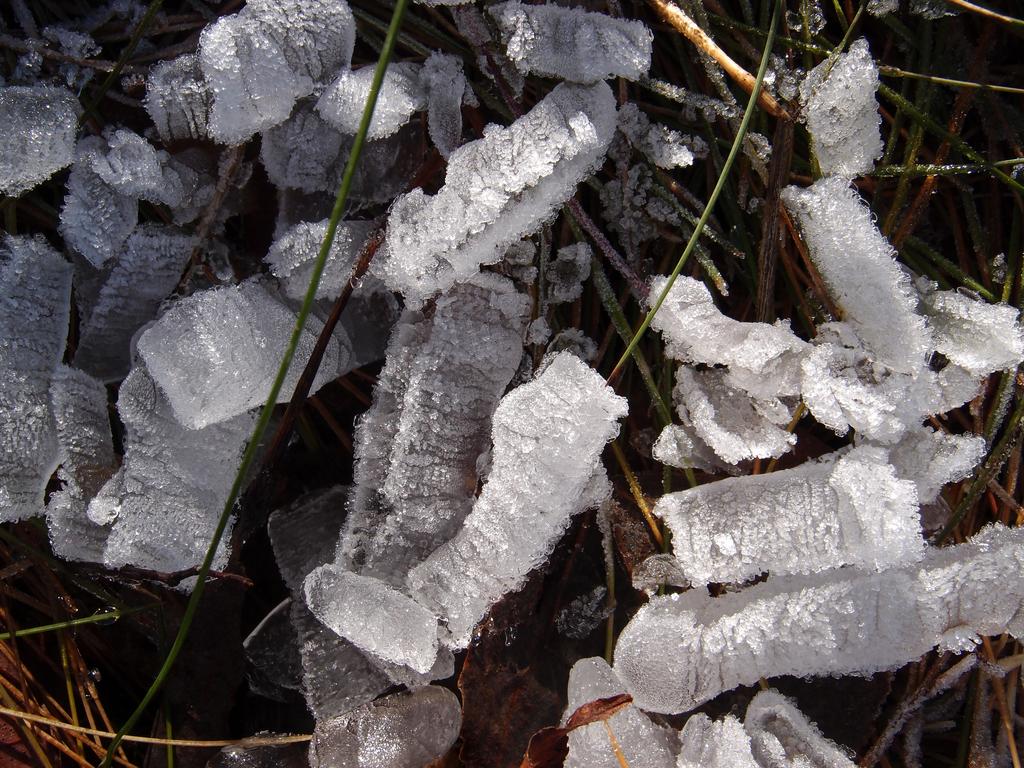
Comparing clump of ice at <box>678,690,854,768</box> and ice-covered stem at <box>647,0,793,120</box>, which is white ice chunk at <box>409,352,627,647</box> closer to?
clump of ice at <box>678,690,854,768</box>

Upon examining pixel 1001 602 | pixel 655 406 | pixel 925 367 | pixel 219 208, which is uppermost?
pixel 219 208

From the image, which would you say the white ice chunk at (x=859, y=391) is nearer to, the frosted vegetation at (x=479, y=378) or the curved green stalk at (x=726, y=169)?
the frosted vegetation at (x=479, y=378)

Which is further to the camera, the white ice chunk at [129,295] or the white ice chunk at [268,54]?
the white ice chunk at [129,295]

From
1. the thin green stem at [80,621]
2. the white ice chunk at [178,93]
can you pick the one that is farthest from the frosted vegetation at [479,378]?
the thin green stem at [80,621]

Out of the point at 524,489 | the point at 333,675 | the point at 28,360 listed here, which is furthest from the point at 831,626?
the point at 28,360

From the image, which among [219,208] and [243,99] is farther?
[219,208]

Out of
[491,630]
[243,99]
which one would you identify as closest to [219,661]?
[491,630]

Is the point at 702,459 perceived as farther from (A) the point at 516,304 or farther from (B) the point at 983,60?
(B) the point at 983,60
